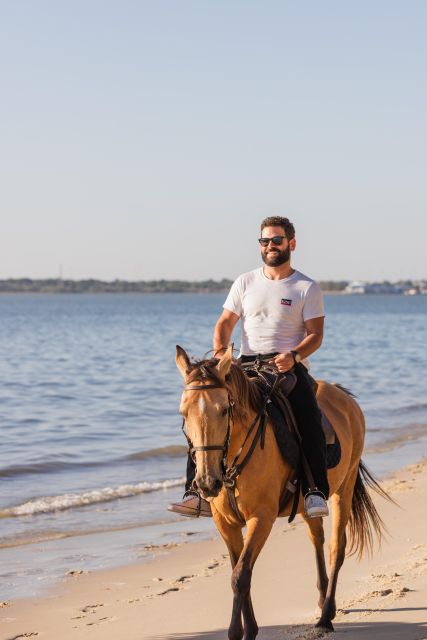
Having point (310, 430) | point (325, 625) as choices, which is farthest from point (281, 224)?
point (325, 625)

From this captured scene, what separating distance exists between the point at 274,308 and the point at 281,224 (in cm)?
57

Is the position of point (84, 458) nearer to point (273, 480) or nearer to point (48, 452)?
point (48, 452)

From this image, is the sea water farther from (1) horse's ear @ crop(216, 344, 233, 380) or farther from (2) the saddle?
(1) horse's ear @ crop(216, 344, 233, 380)

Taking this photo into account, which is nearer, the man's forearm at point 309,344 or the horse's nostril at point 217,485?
the horse's nostril at point 217,485

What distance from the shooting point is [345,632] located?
6574mm

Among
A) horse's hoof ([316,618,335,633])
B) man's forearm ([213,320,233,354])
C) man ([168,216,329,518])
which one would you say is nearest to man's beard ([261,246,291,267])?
man ([168,216,329,518])

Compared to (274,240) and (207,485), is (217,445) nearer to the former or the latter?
(207,485)

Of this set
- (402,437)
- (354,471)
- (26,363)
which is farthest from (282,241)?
(26,363)

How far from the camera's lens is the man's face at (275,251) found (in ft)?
21.3

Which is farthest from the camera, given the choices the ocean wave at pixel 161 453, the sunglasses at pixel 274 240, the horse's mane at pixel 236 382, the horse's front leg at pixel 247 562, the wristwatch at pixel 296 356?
the ocean wave at pixel 161 453

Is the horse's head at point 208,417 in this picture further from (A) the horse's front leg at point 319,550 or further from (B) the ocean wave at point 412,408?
(B) the ocean wave at point 412,408

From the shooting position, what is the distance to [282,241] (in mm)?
6512

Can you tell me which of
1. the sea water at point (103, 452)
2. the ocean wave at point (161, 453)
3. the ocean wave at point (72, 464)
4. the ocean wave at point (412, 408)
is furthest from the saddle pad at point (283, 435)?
the ocean wave at point (412, 408)

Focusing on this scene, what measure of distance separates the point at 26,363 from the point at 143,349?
38.3 ft
